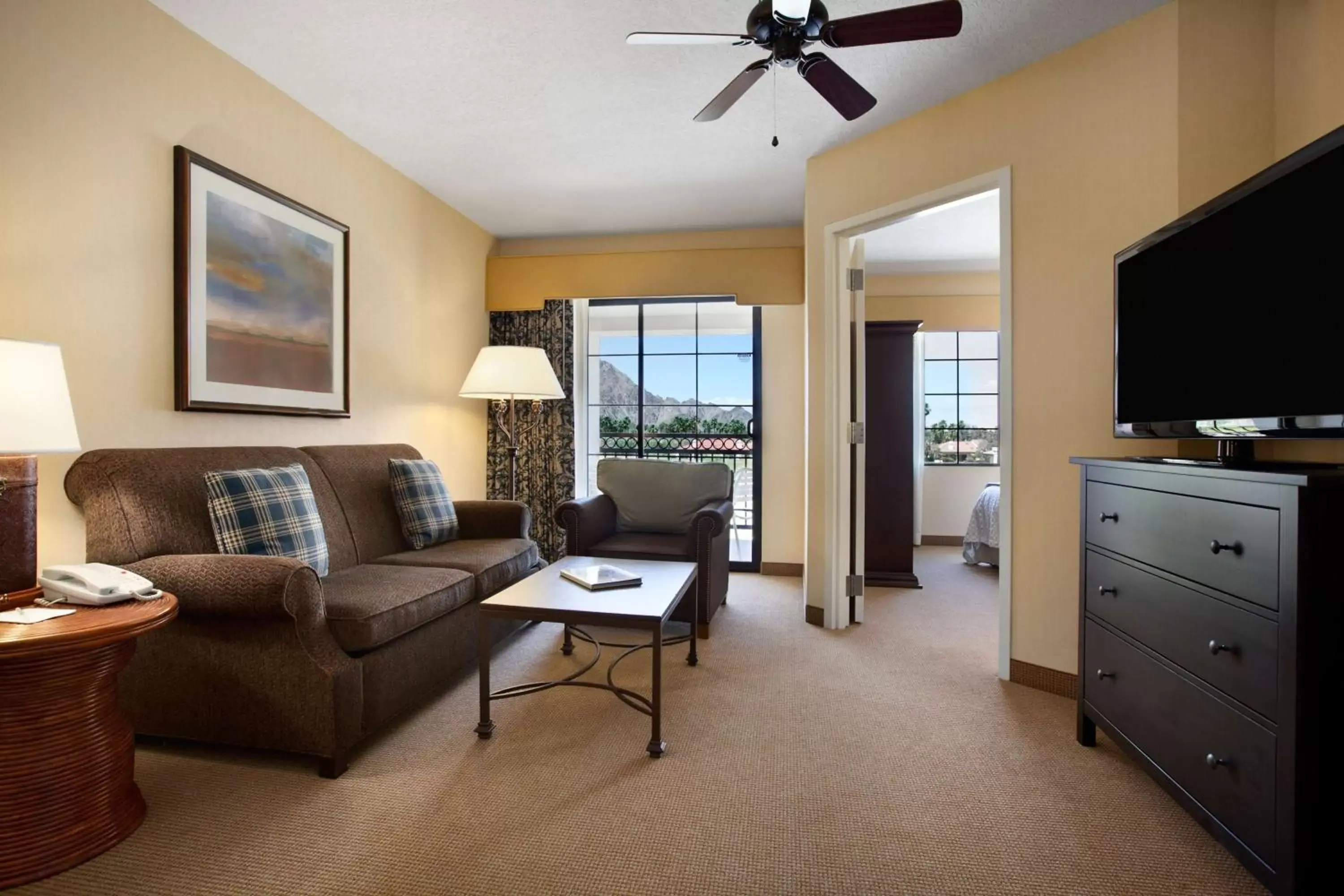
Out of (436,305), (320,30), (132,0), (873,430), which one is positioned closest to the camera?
(132,0)

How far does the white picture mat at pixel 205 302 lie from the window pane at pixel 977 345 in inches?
217

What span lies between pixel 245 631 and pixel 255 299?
5.15 ft

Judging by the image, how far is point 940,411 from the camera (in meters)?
6.31

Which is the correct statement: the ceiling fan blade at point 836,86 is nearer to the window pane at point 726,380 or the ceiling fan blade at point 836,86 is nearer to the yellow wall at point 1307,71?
the yellow wall at point 1307,71

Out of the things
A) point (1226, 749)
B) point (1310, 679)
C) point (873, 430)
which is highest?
point (873, 430)

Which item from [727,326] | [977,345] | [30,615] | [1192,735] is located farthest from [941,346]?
[30,615]

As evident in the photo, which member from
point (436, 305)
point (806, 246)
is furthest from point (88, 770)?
point (806, 246)

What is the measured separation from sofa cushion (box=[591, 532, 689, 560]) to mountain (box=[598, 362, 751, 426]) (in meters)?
1.57

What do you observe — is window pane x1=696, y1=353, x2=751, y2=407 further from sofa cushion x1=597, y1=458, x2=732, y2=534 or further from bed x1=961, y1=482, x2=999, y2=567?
bed x1=961, y1=482, x2=999, y2=567

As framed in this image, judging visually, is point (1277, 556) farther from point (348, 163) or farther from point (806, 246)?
point (348, 163)

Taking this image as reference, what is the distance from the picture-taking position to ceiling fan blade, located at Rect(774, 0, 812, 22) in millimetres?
1770

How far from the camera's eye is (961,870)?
1522mm

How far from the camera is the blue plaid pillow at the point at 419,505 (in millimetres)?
3188

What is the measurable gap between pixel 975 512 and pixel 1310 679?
160 inches
